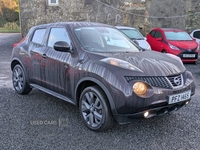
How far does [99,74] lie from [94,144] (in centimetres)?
97

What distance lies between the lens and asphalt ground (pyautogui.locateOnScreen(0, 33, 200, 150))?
3.07m

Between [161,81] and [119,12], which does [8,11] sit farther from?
[161,81]

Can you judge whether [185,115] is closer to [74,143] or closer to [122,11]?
[74,143]

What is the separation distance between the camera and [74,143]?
10.2 ft

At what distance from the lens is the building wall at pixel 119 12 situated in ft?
47.8

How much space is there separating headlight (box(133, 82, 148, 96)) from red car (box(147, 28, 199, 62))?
22.6 ft

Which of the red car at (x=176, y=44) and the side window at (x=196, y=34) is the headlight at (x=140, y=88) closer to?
the red car at (x=176, y=44)

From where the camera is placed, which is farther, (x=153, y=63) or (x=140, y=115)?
(x=153, y=63)

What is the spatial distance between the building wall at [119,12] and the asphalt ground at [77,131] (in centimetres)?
1114

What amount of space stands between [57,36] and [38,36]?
74cm

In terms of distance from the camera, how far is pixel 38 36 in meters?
4.75

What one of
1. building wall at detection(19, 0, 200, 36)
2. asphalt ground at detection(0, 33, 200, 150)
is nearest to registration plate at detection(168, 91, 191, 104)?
asphalt ground at detection(0, 33, 200, 150)

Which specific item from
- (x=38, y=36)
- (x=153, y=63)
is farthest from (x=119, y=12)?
(x=153, y=63)

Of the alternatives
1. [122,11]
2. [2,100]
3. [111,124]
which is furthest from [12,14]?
[111,124]
